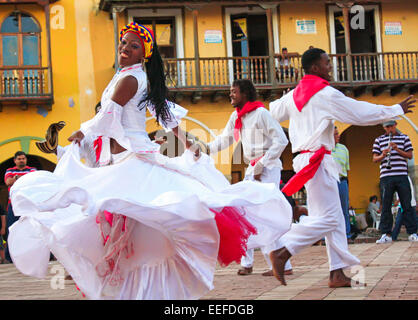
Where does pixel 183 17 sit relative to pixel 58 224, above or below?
above

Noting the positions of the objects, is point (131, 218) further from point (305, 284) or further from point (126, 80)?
point (305, 284)

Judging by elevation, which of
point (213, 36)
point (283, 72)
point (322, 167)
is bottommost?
point (322, 167)

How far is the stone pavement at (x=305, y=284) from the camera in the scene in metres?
5.14

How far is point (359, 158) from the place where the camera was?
24250 millimetres

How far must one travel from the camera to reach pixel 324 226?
5.68m

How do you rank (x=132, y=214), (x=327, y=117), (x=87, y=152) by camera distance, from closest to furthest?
(x=132, y=214), (x=327, y=117), (x=87, y=152)

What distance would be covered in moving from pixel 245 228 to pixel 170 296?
2.15 ft

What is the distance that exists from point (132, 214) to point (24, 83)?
667 inches

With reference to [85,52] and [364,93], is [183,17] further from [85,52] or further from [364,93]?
[364,93]

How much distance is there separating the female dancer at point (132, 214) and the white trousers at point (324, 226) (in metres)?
1.24

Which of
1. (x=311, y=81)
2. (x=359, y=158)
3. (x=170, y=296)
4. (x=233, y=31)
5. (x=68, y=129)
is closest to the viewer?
(x=170, y=296)

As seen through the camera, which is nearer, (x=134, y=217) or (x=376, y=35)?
(x=134, y=217)

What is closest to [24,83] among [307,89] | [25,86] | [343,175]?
[25,86]

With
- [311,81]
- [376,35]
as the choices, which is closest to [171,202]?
[311,81]
